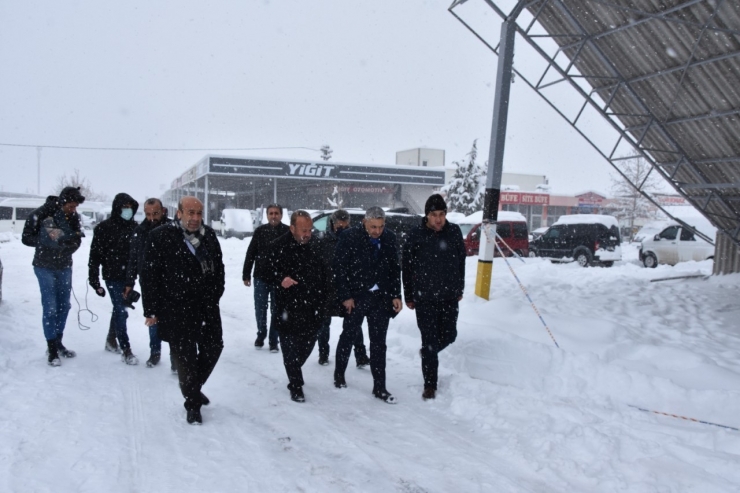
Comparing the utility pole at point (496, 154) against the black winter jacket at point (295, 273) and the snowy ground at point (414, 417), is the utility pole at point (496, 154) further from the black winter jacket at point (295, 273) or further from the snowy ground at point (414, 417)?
the black winter jacket at point (295, 273)

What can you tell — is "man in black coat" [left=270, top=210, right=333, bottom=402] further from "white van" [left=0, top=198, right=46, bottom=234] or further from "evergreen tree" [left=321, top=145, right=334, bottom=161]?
"evergreen tree" [left=321, top=145, right=334, bottom=161]

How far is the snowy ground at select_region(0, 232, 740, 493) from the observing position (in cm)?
345

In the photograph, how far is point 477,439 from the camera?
4172 mm

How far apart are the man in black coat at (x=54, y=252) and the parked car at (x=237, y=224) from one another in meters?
24.4

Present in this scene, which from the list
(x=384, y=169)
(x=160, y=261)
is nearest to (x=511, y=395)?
(x=160, y=261)

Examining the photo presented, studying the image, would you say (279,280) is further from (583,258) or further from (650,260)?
(650,260)

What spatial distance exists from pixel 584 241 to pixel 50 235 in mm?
17939

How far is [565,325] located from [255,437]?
13.9ft

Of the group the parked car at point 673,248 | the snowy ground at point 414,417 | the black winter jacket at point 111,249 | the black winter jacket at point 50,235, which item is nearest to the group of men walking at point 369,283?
the snowy ground at point 414,417

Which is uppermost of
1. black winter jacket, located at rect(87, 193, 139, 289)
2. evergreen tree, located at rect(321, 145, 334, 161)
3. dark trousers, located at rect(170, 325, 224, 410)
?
evergreen tree, located at rect(321, 145, 334, 161)

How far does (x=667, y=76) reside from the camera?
8773 mm

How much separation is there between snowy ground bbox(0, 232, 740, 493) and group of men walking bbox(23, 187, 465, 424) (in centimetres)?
36

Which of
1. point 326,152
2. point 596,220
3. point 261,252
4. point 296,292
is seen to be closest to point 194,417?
point 296,292

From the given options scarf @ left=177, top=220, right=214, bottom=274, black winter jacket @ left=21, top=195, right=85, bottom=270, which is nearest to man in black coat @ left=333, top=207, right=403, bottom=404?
scarf @ left=177, top=220, right=214, bottom=274
